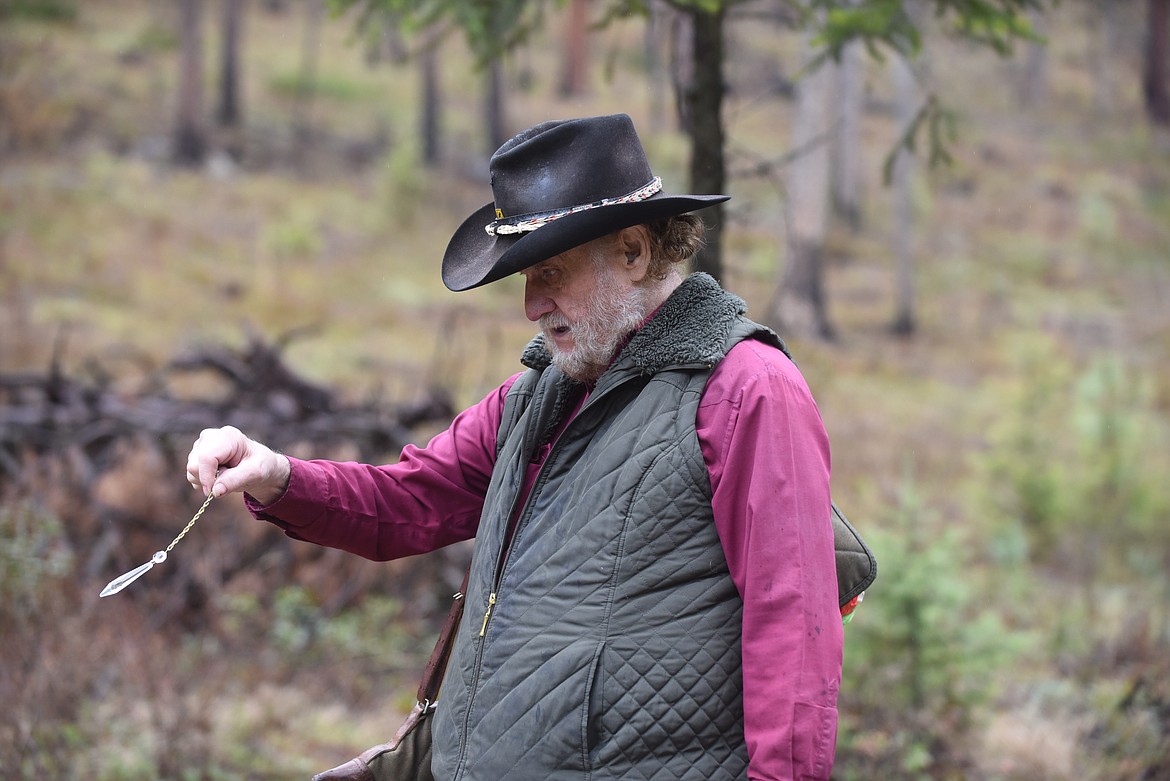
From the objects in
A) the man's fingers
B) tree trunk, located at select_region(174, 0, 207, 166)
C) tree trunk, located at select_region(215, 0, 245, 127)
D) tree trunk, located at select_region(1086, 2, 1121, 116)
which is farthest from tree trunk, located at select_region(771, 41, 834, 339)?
tree trunk, located at select_region(1086, 2, 1121, 116)

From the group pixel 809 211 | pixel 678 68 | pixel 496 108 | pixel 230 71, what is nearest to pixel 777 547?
pixel 678 68

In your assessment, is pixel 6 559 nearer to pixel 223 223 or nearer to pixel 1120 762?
pixel 1120 762

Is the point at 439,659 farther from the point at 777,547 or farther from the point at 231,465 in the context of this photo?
the point at 777,547

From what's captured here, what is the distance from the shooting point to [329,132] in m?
25.9

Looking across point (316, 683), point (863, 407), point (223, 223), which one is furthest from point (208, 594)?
point (223, 223)

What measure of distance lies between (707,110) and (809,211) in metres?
14.0

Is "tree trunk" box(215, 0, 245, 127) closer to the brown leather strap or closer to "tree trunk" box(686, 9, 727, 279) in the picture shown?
"tree trunk" box(686, 9, 727, 279)

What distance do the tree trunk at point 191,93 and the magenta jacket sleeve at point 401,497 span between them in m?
19.8

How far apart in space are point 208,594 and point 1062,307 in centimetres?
2027

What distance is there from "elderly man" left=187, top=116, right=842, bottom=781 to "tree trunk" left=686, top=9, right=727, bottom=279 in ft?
5.02

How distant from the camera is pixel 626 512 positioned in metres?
1.94

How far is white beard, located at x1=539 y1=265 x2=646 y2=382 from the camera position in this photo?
212cm

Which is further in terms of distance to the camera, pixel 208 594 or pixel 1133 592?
pixel 1133 592

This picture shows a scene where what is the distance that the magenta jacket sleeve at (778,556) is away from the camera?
1.77 meters
